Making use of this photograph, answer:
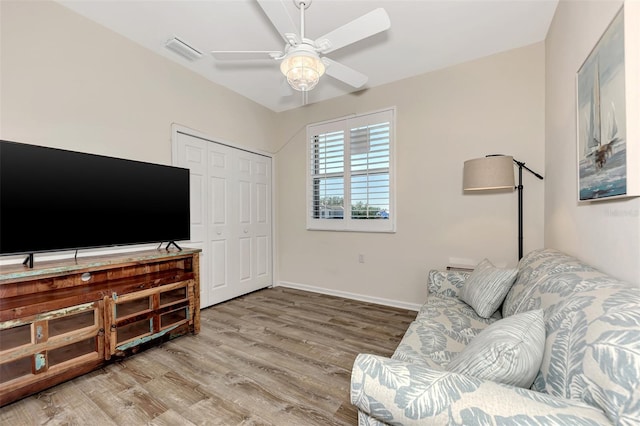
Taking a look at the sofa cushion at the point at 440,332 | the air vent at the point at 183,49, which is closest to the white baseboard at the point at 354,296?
the sofa cushion at the point at 440,332

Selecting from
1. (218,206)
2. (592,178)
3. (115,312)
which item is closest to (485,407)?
(592,178)

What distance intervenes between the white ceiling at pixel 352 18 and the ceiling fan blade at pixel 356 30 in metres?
0.61

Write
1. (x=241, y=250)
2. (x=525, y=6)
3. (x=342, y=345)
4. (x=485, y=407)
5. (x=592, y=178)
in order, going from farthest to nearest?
1. (x=241, y=250)
2. (x=342, y=345)
3. (x=525, y=6)
4. (x=592, y=178)
5. (x=485, y=407)

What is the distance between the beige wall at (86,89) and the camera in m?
2.01

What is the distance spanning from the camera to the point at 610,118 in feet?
4.06

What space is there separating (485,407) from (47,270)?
245cm

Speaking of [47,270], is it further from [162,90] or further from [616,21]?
[616,21]

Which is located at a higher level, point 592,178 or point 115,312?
point 592,178

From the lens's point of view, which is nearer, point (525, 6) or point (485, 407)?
point (485, 407)

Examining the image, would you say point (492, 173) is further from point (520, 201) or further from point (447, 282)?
point (447, 282)

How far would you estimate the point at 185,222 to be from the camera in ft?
8.99

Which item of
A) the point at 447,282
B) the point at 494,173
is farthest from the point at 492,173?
the point at 447,282

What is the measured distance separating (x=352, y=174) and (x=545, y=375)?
9.85 ft

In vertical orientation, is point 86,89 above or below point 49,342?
above
